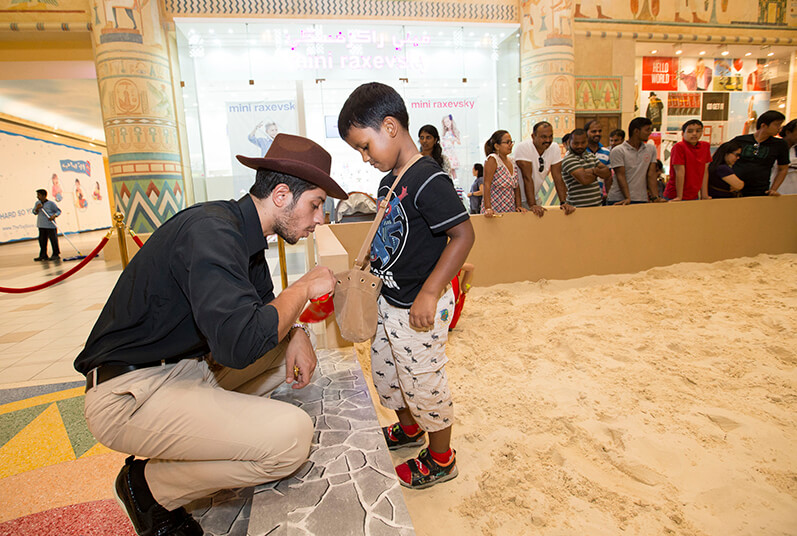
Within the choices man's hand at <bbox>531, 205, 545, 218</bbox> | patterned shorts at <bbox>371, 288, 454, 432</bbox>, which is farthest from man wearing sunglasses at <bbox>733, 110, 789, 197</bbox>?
patterned shorts at <bbox>371, 288, 454, 432</bbox>

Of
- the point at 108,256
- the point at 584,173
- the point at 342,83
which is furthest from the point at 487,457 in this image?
the point at 108,256

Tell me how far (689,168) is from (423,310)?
533 cm

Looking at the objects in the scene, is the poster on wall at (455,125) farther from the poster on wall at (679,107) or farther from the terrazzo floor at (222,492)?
the terrazzo floor at (222,492)

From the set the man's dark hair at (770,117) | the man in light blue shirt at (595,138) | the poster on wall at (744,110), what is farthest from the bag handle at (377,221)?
the poster on wall at (744,110)

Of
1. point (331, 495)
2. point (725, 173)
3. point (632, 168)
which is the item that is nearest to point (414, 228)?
point (331, 495)

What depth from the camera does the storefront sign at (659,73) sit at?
384 inches

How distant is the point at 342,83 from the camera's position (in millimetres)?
7996

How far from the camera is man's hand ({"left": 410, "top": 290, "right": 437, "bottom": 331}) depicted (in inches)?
61.3

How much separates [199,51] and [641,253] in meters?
7.93

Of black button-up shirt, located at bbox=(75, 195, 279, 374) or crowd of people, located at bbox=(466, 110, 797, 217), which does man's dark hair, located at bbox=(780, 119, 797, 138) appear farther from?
black button-up shirt, located at bbox=(75, 195, 279, 374)

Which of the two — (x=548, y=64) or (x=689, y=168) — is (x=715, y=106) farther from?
(x=689, y=168)

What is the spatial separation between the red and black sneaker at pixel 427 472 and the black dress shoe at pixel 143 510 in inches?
32.5

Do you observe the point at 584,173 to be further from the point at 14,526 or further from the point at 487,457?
the point at 14,526

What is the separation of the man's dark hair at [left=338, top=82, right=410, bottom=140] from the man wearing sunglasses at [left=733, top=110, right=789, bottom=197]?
5555mm
